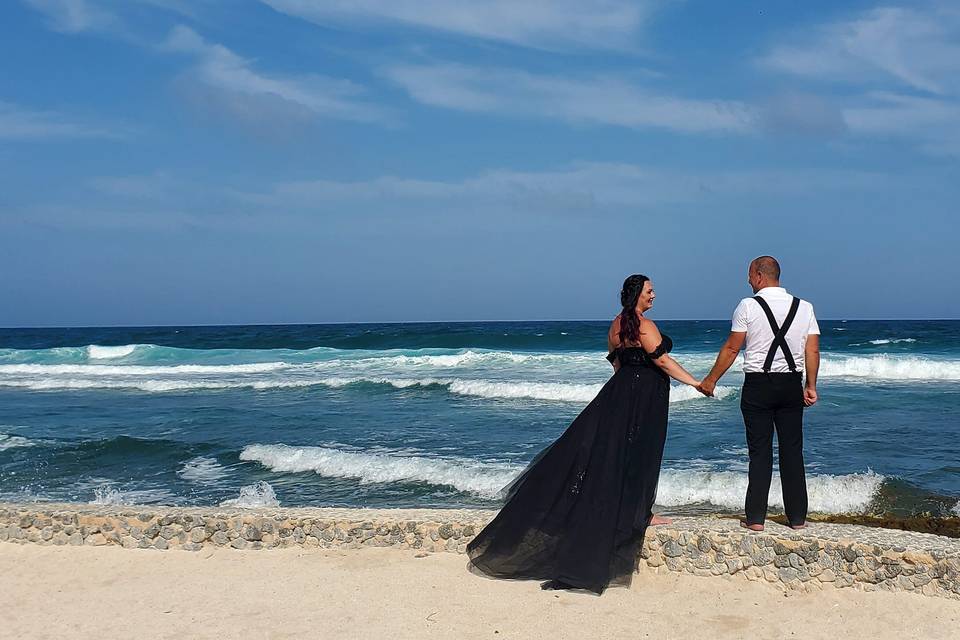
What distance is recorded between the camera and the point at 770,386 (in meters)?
4.92

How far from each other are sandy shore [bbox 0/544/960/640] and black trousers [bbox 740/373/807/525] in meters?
0.51

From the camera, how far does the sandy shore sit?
14.5 ft

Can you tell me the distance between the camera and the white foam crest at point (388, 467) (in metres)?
9.34

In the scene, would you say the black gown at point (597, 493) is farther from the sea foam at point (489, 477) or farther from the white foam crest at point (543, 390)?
the white foam crest at point (543, 390)

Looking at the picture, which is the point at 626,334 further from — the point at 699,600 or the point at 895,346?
the point at 895,346

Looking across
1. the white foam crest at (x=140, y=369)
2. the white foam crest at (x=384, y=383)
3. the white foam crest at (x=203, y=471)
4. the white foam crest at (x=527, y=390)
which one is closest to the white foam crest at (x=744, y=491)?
the white foam crest at (x=203, y=471)

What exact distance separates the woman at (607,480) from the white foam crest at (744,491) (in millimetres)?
3659

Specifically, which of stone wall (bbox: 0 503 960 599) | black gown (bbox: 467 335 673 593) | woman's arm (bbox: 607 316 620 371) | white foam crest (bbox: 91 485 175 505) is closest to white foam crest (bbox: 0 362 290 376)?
white foam crest (bbox: 91 485 175 505)

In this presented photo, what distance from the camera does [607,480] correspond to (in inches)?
196

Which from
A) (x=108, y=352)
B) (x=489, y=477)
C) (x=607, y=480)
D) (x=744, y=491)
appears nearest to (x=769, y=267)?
(x=607, y=480)

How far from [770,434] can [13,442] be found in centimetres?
1168

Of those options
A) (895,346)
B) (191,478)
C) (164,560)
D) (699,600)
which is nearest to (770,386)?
(699,600)

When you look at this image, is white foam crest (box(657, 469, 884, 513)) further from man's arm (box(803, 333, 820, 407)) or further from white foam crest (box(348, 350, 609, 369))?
white foam crest (box(348, 350, 609, 369))

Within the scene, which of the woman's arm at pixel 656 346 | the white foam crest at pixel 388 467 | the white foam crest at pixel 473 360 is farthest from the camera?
the white foam crest at pixel 473 360
